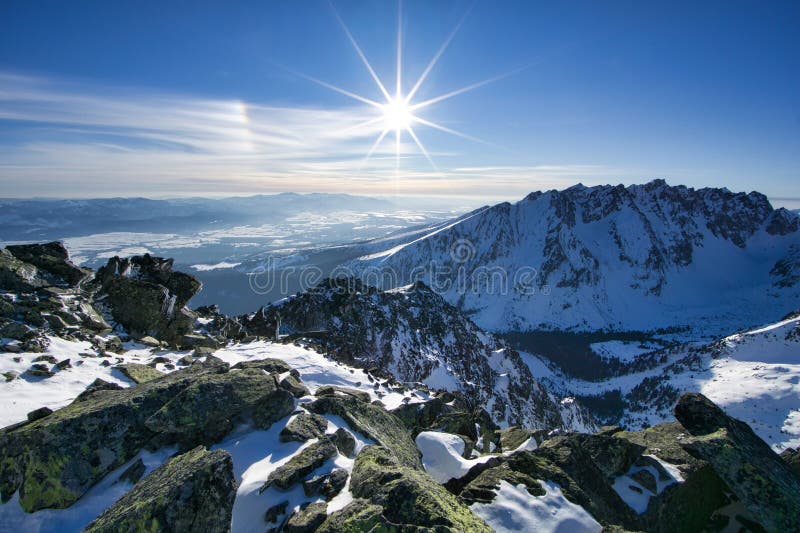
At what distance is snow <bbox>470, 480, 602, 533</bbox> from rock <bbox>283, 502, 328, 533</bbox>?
14.1 feet

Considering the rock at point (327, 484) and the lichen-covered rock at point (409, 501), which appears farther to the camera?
the rock at point (327, 484)

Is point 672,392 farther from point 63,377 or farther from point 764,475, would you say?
point 63,377

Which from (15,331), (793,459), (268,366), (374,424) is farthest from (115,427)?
(793,459)

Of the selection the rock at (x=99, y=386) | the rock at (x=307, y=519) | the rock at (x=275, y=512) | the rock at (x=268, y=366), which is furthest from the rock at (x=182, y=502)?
the rock at (x=268, y=366)

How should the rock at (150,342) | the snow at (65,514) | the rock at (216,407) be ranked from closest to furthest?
the snow at (65,514)
the rock at (216,407)
the rock at (150,342)

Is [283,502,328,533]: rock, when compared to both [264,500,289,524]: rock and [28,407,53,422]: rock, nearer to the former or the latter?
[264,500,289,524]: rock

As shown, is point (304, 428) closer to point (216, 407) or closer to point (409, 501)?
point (216, 407)

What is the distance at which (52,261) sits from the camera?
27.2 metres

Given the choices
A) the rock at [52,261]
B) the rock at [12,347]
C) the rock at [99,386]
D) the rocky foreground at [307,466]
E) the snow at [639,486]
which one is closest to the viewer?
the rocky foreground at [307,466]

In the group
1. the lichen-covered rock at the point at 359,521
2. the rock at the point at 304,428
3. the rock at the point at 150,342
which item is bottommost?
the rock at the point at 150,342

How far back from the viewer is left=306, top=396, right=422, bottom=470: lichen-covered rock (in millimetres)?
13297

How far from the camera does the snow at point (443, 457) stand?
13.2 m

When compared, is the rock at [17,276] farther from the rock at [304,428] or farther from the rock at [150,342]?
the rock at [304,428]

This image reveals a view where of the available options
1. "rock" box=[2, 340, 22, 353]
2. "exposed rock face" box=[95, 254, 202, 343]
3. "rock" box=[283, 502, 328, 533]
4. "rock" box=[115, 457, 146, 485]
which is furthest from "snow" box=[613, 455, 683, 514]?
"exposed rock face" box=[95, 254, 202, 343]
